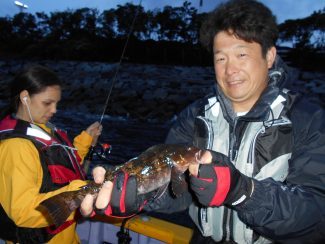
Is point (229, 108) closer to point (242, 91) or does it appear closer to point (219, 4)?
point (242, 91)

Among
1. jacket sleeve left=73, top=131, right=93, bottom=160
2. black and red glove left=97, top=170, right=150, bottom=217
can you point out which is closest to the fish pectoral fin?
black and red glove left=97, top=170, right=150, bottom=217

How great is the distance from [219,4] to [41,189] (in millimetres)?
2605

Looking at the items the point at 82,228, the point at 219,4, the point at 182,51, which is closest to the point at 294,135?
the point at 219,4

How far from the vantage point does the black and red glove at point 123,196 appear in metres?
2.41

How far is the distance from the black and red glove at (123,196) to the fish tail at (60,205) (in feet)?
1.33

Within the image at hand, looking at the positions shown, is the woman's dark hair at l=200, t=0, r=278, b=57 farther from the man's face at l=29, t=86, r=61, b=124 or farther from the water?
the water

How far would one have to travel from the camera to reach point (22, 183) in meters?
2.92

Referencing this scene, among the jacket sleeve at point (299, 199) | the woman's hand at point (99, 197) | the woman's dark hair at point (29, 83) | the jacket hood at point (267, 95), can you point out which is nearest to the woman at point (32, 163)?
the woman's dark hair at point (29, 83)

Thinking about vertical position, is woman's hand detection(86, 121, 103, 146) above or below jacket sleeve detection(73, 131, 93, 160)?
above

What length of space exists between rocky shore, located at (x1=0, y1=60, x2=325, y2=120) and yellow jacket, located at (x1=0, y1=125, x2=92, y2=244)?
22.3m

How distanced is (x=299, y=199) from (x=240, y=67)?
3.90ft

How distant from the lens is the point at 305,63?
43594mm

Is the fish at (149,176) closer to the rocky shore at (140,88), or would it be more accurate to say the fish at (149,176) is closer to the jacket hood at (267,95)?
the jacket hood at (267,95)

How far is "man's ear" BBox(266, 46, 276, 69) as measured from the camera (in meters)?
2.80
